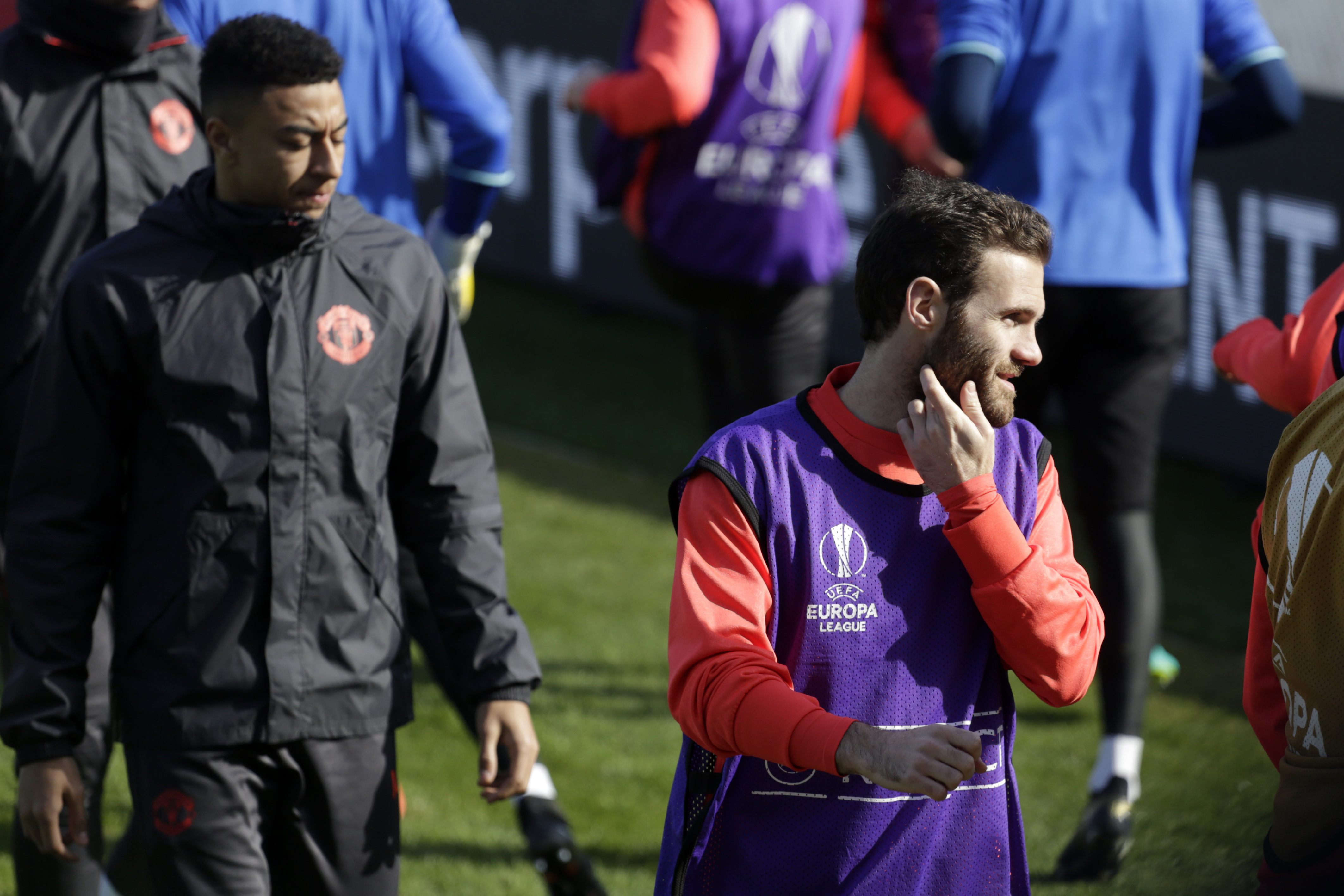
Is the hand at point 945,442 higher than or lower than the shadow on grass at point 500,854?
higher

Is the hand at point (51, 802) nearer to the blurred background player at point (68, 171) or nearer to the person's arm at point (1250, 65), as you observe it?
the blurred background player at point (68, 171)

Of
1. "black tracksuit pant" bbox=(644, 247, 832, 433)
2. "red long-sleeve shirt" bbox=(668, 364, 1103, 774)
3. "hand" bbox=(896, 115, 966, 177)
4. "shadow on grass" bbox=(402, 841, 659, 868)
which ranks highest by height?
"hand" bbox=(896, 115, 966, 177)

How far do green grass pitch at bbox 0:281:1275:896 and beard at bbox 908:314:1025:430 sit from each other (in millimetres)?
627

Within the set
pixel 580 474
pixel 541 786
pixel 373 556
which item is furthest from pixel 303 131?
pixel 580 474

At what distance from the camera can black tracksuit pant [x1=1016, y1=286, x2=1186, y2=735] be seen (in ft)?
13.3

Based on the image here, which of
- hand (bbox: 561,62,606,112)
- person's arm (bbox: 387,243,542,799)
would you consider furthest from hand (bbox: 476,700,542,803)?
hand (bbox: 561,62,606,112)

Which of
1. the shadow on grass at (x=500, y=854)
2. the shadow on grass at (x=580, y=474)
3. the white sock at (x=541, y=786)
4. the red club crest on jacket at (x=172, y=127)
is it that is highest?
the red club crest on jacket at (x=172, y=127)

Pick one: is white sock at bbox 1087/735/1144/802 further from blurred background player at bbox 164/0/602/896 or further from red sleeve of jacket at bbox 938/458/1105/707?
red sleeve of jacket at bbox 938/458/1105/707

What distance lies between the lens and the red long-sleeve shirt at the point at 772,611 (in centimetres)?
198

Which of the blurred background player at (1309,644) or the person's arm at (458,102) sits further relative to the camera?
the person's arm at (458,102)

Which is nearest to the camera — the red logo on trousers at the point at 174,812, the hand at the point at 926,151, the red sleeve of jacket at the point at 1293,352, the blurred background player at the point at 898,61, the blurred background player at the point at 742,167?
the red sleeve of jacket at the point at 1293,352

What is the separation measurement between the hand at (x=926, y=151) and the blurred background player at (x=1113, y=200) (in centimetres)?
23

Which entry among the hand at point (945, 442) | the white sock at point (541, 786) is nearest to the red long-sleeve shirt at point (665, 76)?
the white sock at point (541, 786)

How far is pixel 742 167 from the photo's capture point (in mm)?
4801
